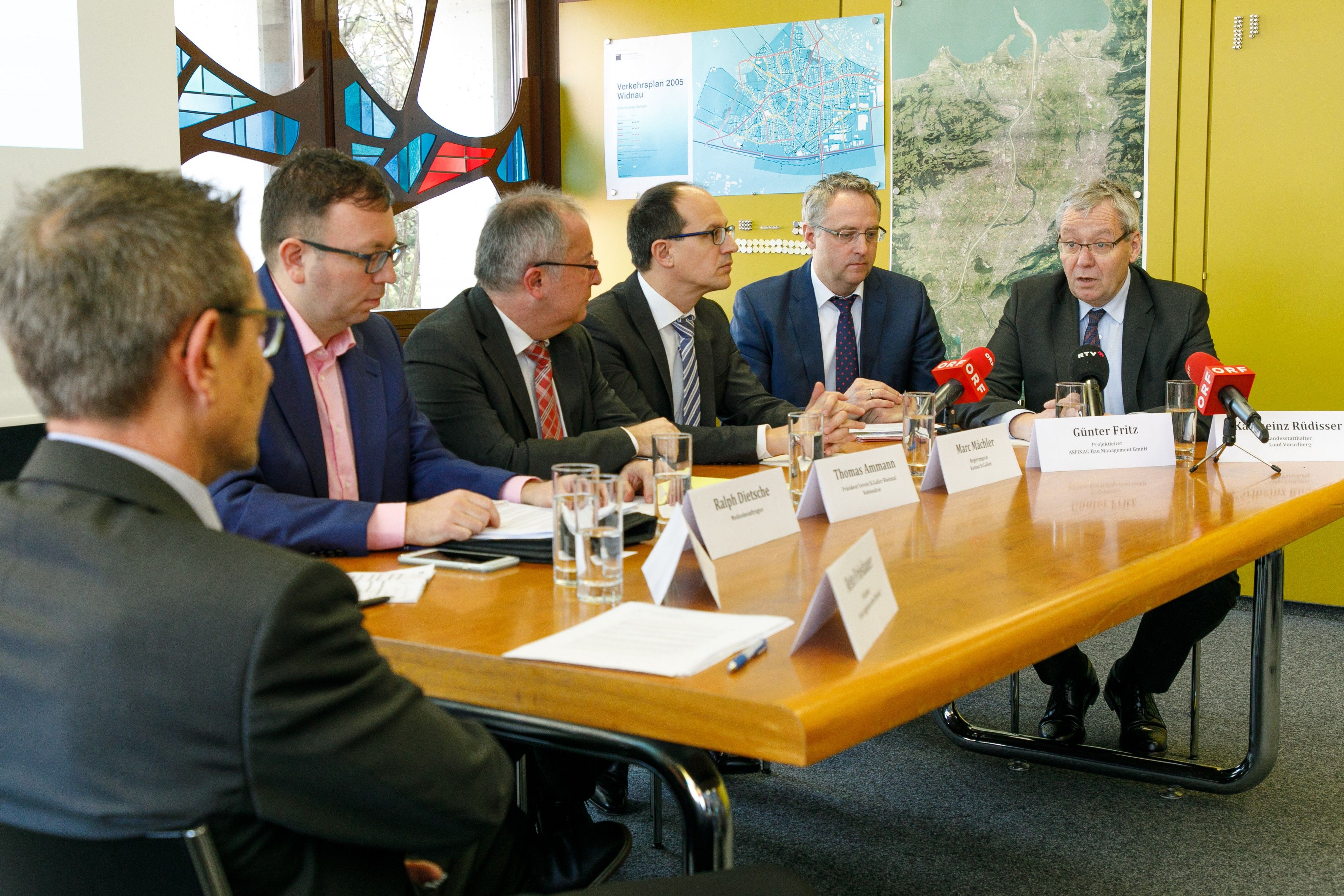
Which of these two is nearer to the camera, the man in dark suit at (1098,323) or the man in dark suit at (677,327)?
the man in dark suit at (677,327)

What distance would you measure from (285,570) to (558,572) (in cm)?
76

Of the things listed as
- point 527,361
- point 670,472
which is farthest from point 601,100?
point 670,472

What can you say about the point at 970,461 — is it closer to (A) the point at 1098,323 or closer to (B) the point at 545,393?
(B) the point at 545,393

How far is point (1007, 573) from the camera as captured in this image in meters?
1.65

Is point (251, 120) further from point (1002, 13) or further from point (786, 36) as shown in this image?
point (1002, 13)

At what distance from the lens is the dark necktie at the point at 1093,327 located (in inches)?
144

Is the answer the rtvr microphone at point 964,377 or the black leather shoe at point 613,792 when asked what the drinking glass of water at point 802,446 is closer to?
the rtvr microphone at point 964,377

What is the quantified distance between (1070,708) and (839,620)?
2.03 m

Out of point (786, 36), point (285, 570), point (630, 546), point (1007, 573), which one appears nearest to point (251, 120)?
point (786, 36)

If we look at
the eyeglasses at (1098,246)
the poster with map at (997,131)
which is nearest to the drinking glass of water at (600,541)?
the eyeglasses at (1098,246)

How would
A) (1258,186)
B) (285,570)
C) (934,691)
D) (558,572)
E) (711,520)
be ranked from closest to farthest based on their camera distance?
(285,570) → (934,691) → (558,572) → (711,520) → (1258,186)

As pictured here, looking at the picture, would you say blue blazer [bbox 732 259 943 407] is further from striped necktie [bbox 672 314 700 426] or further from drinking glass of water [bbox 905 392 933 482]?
drinking glass of water [bbox 905 392 933 482]

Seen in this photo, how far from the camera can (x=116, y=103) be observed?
3240mm

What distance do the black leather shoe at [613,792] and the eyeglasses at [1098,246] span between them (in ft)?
6.94
